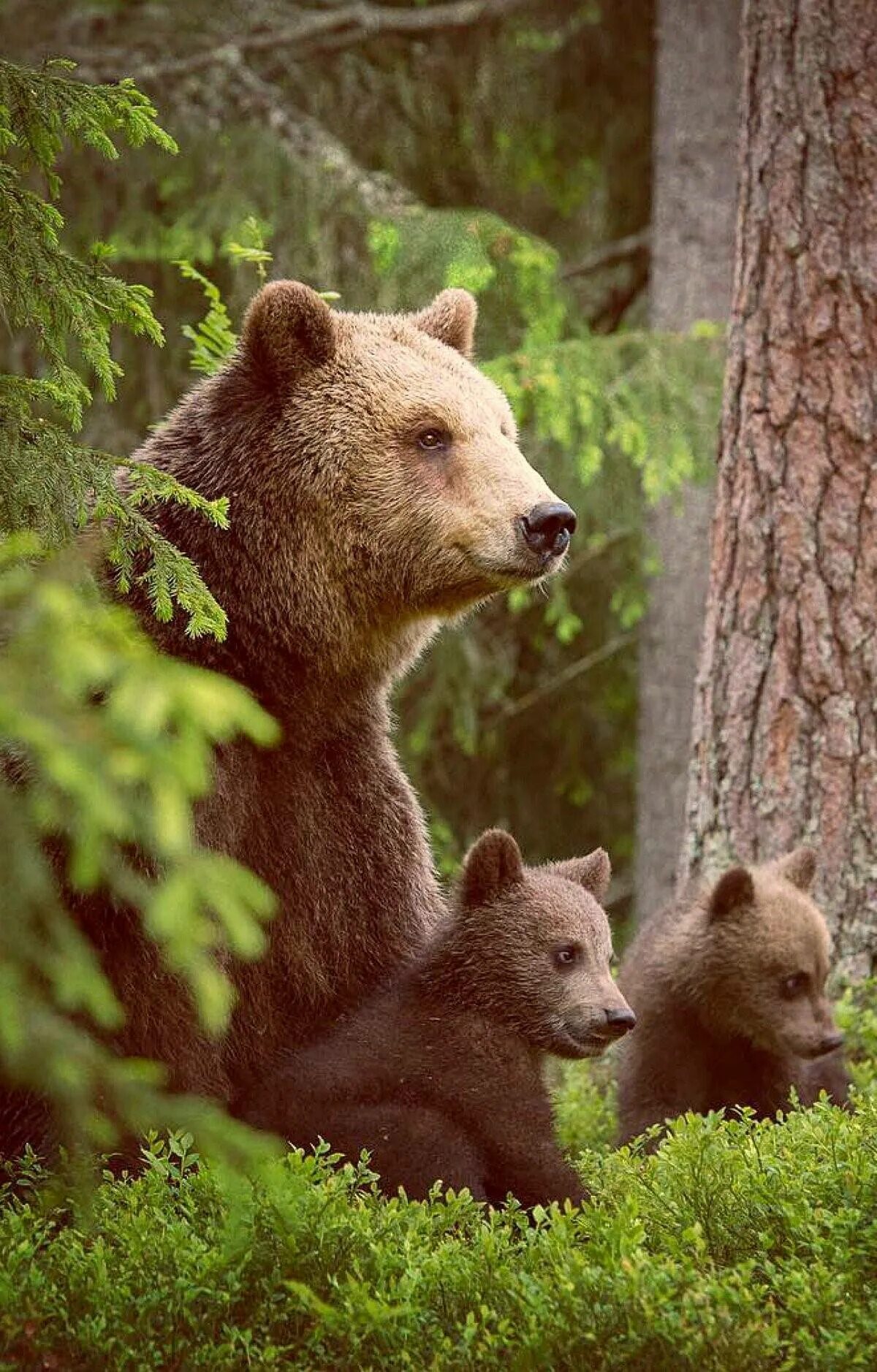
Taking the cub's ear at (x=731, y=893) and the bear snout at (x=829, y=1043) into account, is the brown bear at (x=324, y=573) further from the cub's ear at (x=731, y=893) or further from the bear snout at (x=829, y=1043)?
the bear snout at (x=829, y=1043)

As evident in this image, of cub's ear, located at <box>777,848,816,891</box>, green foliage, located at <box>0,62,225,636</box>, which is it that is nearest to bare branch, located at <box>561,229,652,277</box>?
cub's ear, located at <box>777,848,816,891</box>

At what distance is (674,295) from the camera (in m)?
11.1

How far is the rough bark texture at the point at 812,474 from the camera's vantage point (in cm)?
650

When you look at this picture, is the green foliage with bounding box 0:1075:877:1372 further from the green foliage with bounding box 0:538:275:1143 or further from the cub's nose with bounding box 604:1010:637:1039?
the cub's nose with bounding box 604:1010:637:1039

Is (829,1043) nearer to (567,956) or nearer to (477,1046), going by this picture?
(567,956)

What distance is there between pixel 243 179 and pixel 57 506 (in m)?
6.43

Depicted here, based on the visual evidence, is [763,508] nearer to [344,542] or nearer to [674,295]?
[344,542]

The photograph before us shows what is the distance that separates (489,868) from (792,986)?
1392 mm

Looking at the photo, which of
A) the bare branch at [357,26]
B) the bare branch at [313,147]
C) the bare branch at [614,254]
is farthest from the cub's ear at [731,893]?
the bare branch at [614,254]

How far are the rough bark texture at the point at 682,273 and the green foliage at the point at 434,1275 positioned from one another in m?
6.86

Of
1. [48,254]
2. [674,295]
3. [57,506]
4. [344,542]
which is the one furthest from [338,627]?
[674,295]

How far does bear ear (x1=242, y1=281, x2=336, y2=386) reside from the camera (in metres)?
4.87

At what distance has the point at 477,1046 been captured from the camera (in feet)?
15.8

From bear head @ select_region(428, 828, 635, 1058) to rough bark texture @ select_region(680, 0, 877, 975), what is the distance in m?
1.64
